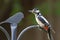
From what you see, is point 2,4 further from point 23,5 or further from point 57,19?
point 57,19

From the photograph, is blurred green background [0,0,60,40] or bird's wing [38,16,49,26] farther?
blurred green background [0,0,60,40]

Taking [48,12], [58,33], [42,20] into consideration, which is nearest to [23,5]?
[48,12]

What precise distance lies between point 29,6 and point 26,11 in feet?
0.21

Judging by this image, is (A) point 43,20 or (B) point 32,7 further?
(B) point 32,7

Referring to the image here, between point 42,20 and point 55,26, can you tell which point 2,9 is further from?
point 42,20

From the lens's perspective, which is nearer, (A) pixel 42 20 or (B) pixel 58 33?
(A) pixel 42 20

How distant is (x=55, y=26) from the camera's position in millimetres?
3283

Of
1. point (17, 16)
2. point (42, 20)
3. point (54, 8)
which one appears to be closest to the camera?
point (17, 16)

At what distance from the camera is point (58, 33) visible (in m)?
3.30

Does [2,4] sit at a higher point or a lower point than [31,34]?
higher

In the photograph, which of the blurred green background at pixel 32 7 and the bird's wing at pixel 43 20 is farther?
the blurred green background at pixel 32 7

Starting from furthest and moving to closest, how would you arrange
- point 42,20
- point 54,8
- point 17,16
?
point 54,8, point 42,20, point 17,16

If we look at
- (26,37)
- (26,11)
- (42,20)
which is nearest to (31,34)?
(26,37)

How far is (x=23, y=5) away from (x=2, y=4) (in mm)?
233
